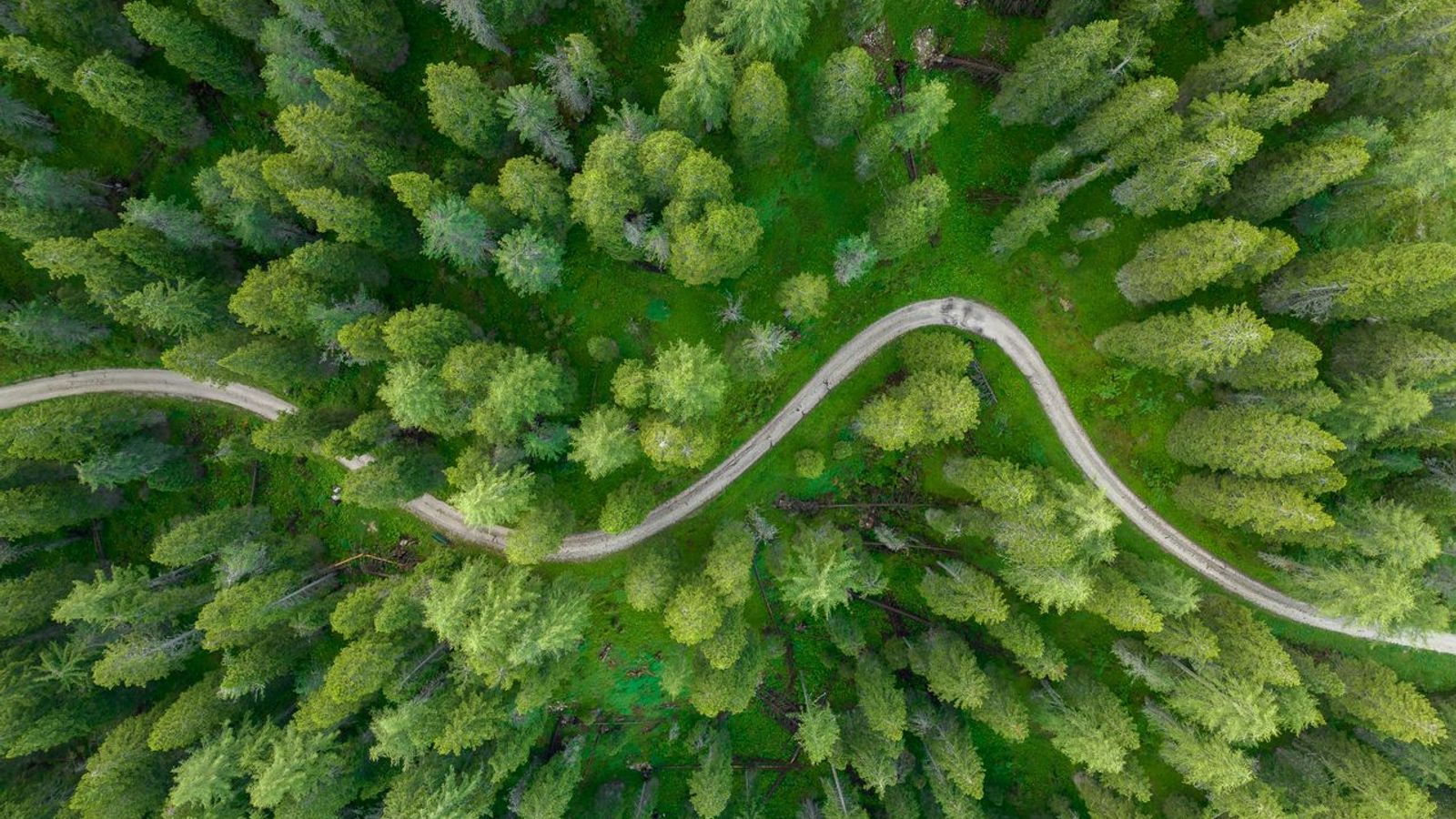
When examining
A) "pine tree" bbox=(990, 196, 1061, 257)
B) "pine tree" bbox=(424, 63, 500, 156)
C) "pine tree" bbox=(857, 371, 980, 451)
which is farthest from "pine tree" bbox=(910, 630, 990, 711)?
"pine tree" bbox=(424, 63, 500, 156)

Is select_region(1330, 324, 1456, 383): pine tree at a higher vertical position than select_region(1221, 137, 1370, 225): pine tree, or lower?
lower

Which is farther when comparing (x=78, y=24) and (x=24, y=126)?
(x=24, y=126)

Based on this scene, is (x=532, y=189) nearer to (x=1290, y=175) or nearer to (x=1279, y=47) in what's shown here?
(x=1279, y=47)

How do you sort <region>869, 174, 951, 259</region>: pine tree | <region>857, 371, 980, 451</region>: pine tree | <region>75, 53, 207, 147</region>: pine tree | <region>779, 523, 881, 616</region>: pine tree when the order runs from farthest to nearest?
<region>857, 371, 980, 451</region>: pine tree, <region>75, 53, 207, 147</region>: pine tree, <region>779, 523, 881, 616</region>: pine tree, <region>869, 174, 951, 259</region>: pine tree

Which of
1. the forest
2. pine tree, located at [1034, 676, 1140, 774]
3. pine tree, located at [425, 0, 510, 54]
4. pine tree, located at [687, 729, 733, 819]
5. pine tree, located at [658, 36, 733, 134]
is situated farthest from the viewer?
pine tree, located at [687, 729, 733, 819]

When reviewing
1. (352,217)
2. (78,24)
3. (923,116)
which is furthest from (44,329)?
(923,116)

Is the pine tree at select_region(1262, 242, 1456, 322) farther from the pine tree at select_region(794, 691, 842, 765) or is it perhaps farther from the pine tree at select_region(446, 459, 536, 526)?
the pine tree at select_region(446, 459, 536, 526)

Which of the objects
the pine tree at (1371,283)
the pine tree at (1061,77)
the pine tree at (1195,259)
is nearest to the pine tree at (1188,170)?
the pine tree at (1195,259)

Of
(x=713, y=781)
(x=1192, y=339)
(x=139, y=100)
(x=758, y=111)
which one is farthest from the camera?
(x=713, y=781)
